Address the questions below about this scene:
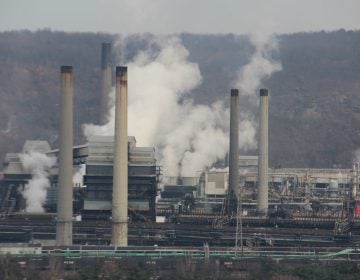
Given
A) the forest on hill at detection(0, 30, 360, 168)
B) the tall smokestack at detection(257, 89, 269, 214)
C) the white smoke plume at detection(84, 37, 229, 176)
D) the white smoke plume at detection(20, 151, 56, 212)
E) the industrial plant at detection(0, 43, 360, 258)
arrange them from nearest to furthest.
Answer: the industrial plant at detection(0, 43, 360, 258)
the white smoke plume at detection(20, 151, 56, 212)
the tall smokestack at detection(257, 89, 269, 214)
the white smoke plume at detection(84, 37, 229, 176)
the forest on hill at detection(0, 30, 360, 168)

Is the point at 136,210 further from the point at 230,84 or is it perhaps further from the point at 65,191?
the point at 230,84

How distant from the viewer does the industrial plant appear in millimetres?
63125

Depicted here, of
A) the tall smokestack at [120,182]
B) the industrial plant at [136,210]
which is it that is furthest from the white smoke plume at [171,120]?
the tall smokestack at [120,182]

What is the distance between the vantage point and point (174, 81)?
338ft

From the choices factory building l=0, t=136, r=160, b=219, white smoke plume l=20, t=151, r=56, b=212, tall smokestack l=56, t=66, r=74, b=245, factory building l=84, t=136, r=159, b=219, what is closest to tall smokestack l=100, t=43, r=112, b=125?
white smoke plume l=20, t=151, r=56, b=212

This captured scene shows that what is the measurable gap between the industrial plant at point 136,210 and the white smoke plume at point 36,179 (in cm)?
19

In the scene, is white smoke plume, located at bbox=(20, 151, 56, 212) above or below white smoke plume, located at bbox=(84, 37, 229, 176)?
below

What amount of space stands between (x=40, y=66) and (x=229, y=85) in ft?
67.3

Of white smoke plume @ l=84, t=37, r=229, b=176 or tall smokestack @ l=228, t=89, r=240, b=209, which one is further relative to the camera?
white smoke plume @ l=84, t=37, r=229, b=176

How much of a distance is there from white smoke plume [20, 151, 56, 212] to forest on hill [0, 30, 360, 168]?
26.3 meters

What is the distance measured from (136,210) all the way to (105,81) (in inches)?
1193

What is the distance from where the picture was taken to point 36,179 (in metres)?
74.1

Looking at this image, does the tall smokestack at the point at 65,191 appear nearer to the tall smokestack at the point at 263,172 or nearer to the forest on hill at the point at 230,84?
the tall smokestack at the point at 263,172

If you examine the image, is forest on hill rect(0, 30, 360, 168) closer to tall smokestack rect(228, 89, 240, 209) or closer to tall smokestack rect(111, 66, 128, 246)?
tall smokestack rect(228, 89, 240, 209)
